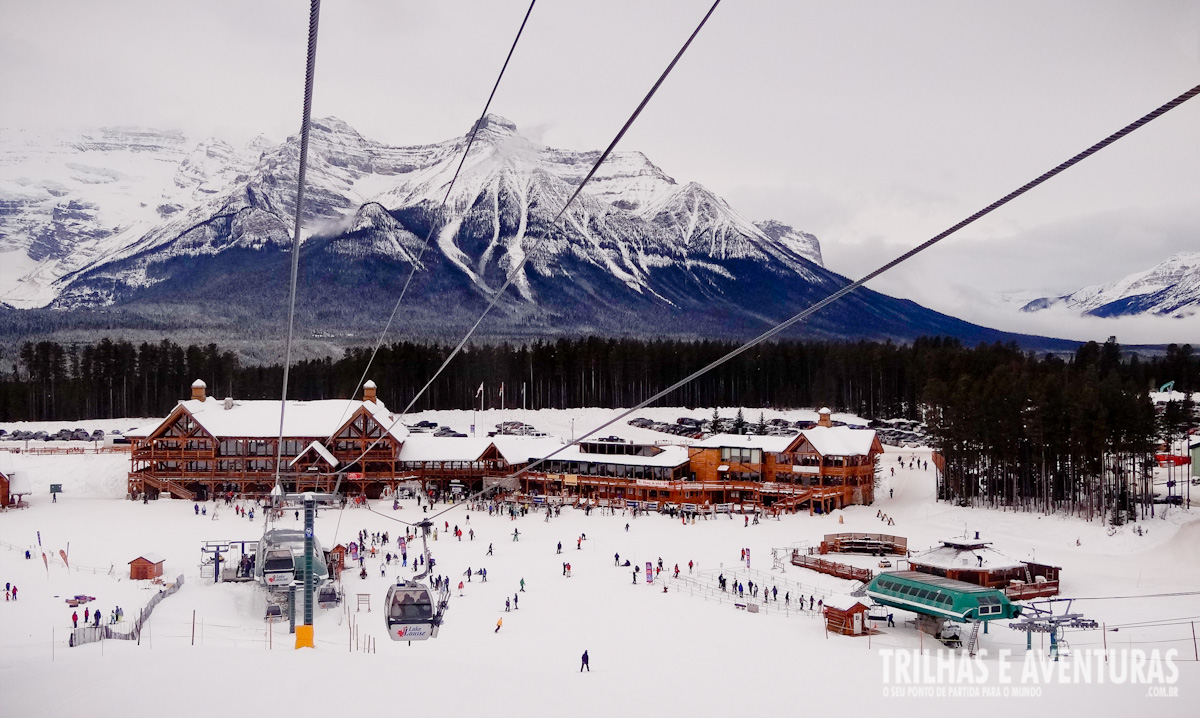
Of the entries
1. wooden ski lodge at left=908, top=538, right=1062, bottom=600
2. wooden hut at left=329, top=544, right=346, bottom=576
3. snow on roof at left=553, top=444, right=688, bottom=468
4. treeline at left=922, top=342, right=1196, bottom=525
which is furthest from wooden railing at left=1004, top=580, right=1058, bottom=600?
snow on roof at left=553, top=444, right=688, bottom=468

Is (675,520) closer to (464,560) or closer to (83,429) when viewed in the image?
(464,560)

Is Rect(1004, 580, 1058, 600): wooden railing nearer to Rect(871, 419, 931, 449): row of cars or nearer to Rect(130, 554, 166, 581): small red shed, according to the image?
Rect(130, 554, 166, 581): small red shed

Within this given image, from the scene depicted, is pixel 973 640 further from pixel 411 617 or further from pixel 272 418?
pixel 272 418

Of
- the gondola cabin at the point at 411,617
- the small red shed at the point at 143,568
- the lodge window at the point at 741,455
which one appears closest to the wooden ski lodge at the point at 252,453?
the lodge window at the point at 741,455

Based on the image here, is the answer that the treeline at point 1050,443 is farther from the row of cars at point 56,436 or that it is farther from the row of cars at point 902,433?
the row of cars at point 56,436

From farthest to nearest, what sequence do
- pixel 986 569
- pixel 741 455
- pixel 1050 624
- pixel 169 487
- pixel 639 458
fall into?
pixel 169 487 → pixel 639 458 → pixel 741 455 → pixel 986 569 → pixel 1050 624

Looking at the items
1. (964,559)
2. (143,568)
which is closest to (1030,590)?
(964,559)
